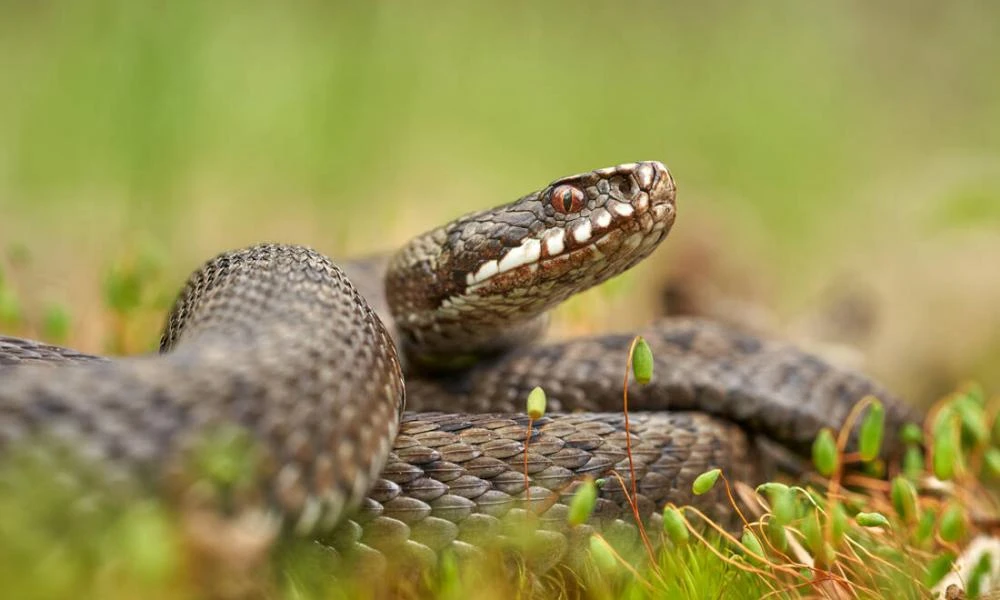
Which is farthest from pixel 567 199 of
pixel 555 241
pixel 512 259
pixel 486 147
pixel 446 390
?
pixel 486 147

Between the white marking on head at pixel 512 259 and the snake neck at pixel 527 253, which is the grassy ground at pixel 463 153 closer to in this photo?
the snake neck at pixel 527 253

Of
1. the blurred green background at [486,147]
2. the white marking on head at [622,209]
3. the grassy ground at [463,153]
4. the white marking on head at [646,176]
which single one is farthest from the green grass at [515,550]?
the blurred green background at [486,147]

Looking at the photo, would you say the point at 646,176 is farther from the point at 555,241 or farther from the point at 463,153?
the point at 463,153

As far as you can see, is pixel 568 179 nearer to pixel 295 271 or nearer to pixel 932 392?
pixel 295 271

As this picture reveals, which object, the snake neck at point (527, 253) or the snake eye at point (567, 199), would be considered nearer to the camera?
the snake neck at point (527, 253)

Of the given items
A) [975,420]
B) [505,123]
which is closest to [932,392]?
[975,420]
